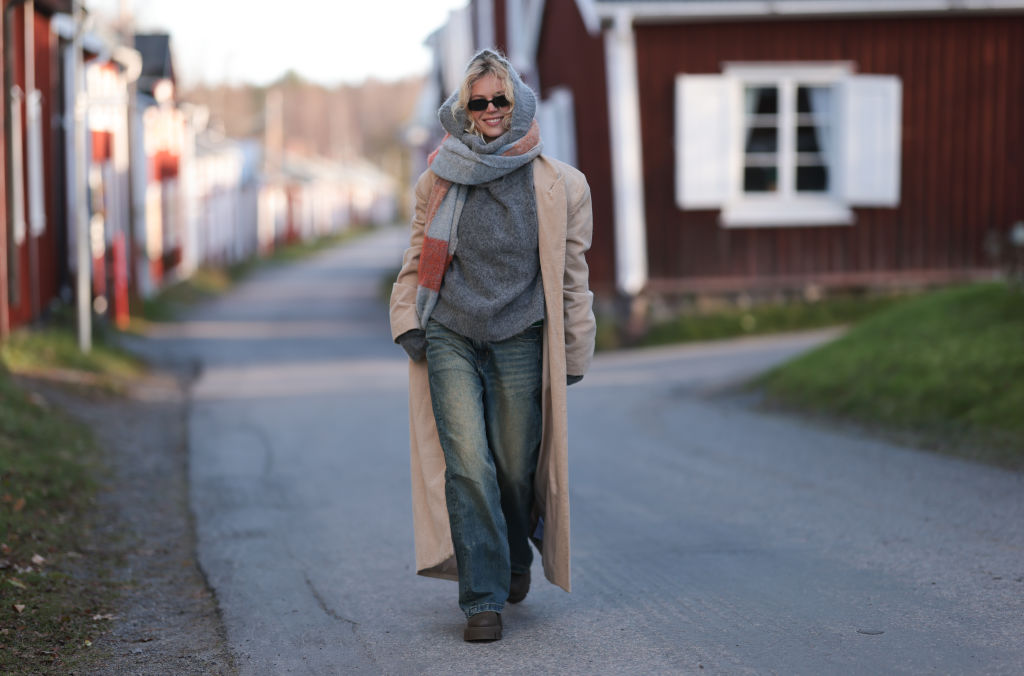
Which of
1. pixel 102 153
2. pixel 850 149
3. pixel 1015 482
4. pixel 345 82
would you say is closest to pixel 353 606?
pixel 1015 482

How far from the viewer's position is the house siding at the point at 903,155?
14.6 meters

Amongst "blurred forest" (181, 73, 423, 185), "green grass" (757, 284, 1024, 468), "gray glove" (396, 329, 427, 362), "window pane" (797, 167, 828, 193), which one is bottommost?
"green grass" (757, 284, 1024, 468)

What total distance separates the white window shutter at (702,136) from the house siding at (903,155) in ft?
0.85

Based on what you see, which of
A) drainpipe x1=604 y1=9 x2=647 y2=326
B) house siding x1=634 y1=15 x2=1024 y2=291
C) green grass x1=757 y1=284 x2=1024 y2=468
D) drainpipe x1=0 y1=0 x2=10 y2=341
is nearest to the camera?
green grass x1=757 y1=284 x2=1024 y2=468

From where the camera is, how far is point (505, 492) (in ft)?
14.9

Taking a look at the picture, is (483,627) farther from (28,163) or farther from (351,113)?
(351,113)

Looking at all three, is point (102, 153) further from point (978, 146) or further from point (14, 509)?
point (14, 509)

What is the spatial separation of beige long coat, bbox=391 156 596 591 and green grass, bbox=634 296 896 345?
10342 millimetres

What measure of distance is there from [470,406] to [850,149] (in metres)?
11.3

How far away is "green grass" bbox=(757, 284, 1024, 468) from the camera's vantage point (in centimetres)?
775

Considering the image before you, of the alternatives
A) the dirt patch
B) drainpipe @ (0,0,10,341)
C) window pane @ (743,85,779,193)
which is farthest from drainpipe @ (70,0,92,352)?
window pane @ (743,85,779,193)

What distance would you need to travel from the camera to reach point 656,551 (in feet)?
18.3

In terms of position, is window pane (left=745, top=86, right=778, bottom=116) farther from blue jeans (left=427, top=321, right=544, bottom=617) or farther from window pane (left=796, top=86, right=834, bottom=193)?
blue jeans (left=427, top=321, right=544, bottom=617)

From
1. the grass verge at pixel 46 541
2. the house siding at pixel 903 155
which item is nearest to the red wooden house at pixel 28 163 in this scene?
the grass verge at pixel 46 541
